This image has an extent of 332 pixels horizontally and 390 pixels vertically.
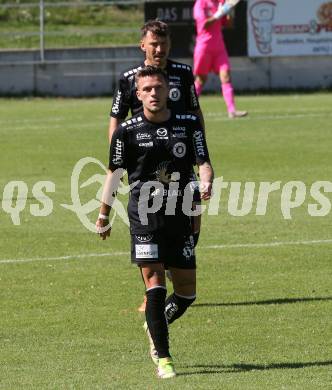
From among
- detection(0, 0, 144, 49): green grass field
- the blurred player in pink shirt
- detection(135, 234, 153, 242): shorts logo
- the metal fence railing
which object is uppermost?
detection(135, 234, 153, 242): shorts logo

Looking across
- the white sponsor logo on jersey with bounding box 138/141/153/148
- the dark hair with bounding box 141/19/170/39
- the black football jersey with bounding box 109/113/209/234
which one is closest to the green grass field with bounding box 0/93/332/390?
the black football jersey with bounding box 109/113/209/234

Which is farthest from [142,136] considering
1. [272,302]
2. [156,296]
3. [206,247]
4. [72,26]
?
[72,26]

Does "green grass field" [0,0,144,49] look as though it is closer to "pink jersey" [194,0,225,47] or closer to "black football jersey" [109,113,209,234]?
"pink jersey" [194,0,225,47]

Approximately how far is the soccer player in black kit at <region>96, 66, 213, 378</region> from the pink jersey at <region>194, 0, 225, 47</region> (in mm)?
16866

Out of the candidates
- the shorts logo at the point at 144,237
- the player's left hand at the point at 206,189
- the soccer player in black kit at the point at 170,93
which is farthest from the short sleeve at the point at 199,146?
the soccer player in black kit at the point at 170,93

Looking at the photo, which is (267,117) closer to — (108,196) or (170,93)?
(170,93)

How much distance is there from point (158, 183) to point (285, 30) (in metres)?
26.0

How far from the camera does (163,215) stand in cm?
839

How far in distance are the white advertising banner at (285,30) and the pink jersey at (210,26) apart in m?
8.43

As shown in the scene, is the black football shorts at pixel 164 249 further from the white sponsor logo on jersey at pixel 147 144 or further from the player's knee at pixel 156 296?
the white sponsor logo on jersey at pixel 147 144

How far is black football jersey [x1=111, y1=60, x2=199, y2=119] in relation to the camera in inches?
410

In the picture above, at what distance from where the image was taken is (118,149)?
8422 millimetres

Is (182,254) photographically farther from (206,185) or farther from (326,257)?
(326,257)

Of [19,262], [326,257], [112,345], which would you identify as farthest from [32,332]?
[326,257]
